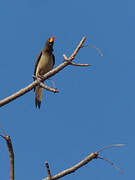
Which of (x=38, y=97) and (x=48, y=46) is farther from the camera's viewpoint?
(x=48, y=46)

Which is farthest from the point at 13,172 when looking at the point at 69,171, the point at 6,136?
the point at 69,171

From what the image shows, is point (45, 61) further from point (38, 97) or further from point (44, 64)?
point (38, 97)

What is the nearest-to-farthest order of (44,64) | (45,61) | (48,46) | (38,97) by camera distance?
(38,97)
(44,64)
(45,61)
(48,46)

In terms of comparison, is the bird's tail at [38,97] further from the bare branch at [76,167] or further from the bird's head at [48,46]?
the bare branch at [76,167]

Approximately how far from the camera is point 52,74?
4.49m

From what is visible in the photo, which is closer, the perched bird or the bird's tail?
the bird's tail

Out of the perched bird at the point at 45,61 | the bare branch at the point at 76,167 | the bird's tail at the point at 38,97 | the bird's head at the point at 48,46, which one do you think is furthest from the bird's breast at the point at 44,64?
Answer: the bare branch at the point at 76,167

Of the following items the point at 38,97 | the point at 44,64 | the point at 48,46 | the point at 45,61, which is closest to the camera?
the point at 38,97

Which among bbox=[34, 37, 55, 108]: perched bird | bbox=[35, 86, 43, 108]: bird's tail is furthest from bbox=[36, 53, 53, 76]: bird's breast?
bbox=[35, 86, 43, 108]: bird's tail

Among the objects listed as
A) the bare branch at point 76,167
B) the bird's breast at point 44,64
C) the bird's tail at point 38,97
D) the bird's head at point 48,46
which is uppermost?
the bird's head at point 48,46

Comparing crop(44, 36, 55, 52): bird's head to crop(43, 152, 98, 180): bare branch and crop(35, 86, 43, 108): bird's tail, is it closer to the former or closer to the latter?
crop(35, 86, 43, 108): bird's tail

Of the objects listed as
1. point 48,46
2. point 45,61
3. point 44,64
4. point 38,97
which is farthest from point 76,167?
point 48,46

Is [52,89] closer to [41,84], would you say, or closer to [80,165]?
[41,84]

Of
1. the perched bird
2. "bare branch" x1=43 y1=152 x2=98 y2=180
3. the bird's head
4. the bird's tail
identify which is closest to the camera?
"bare branch" x1=43 y1=152 x2=98 y2=180
